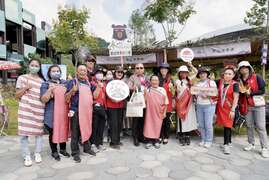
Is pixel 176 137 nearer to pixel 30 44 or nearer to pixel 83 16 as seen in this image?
pixel 83 16

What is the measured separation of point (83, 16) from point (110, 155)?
14.8 m

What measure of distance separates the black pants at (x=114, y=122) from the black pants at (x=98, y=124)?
6.2 inches

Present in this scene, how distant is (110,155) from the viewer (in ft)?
13.1

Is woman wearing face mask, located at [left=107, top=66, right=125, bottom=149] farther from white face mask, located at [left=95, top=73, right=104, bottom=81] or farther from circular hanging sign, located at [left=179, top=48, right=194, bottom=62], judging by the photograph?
circular hanging sign, located at [left=179, top=48, right=194, bottom=62]

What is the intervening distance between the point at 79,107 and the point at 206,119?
2324mm

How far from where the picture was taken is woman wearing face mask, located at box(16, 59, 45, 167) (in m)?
3.47

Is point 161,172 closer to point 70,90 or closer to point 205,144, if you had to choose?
point 205,144

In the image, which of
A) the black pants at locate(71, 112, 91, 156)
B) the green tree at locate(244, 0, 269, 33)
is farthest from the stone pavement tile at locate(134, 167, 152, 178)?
the green tree at locate(244, 0, 269, 33)

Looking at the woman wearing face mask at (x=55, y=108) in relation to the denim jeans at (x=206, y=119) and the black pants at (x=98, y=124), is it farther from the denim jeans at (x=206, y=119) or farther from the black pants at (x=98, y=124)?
the denim jeans at (x=206, y=119)

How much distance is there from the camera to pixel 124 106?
14.6ft

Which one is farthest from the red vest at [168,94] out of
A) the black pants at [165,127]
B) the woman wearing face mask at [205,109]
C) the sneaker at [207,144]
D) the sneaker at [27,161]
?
the sneaker at [27,161]

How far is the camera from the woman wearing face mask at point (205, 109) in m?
4.28

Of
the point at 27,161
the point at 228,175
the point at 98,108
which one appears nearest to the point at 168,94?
the point at 98,108

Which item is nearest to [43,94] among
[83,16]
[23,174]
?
[23,174]
